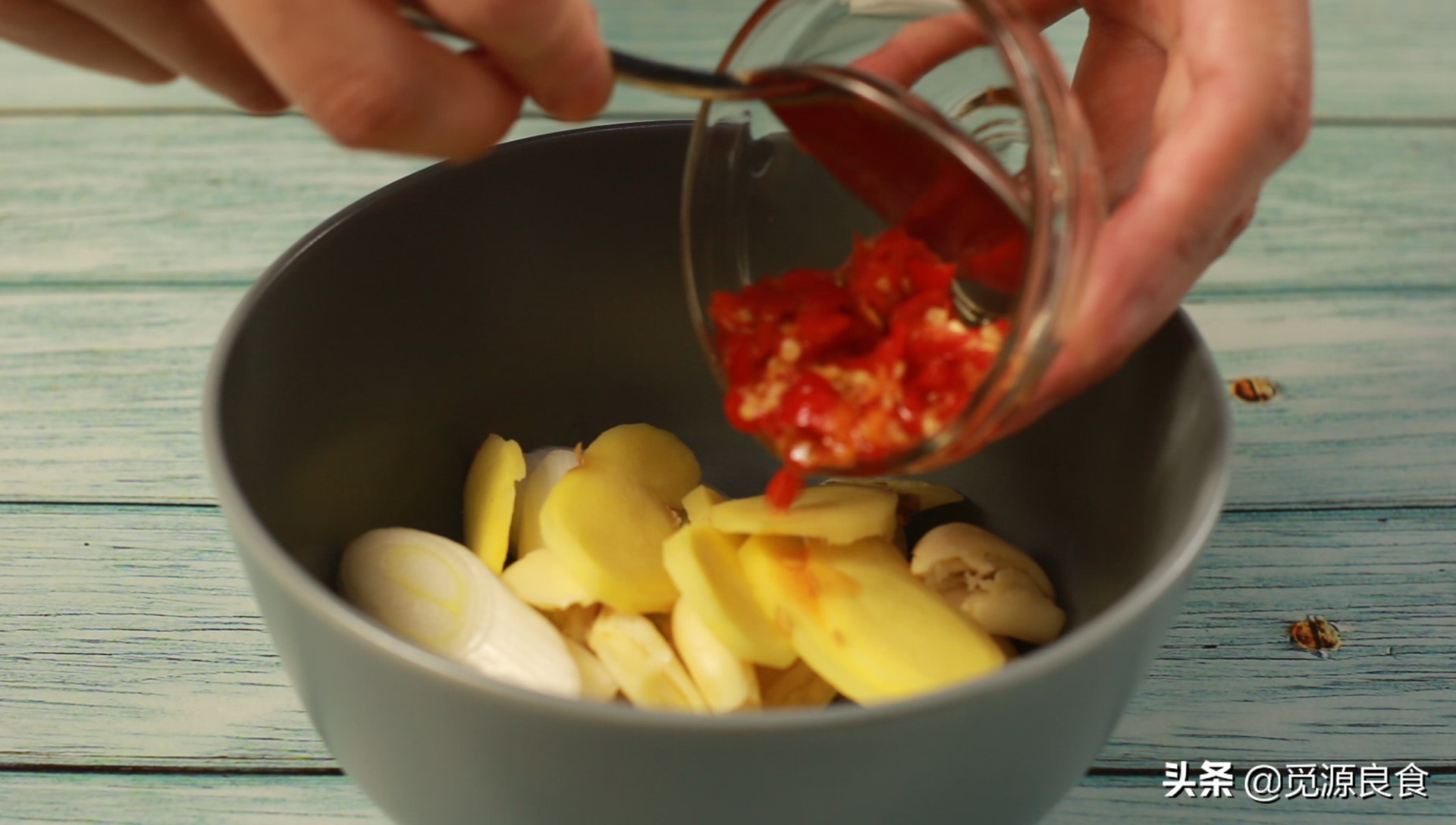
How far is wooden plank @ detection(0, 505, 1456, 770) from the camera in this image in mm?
673

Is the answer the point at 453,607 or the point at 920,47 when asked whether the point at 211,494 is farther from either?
the point at 920,47

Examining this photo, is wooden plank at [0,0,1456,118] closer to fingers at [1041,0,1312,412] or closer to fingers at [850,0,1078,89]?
fingers at [850,0,1078,89]

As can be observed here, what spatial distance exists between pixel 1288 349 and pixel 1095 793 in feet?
1.47

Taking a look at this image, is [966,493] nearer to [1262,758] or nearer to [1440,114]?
[1262,758]

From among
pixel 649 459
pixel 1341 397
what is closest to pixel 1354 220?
pixel 1341 397

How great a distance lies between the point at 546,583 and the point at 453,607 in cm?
5

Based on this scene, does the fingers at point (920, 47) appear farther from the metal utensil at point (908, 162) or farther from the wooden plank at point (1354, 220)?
the wooden plank at point (1354, 220)

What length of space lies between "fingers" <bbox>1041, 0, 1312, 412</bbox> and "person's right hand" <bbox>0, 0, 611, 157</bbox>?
0.77ft

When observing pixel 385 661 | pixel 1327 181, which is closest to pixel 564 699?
pixel 385 661

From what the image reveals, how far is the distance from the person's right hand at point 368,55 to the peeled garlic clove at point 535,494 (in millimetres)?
274

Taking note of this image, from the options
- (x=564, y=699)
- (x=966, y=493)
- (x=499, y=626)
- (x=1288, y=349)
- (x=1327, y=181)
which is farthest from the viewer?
(x=1327, y=181)

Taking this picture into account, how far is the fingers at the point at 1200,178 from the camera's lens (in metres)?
0.55

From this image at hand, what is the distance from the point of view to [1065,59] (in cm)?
127

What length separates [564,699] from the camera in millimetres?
433
